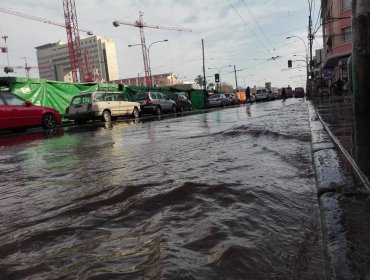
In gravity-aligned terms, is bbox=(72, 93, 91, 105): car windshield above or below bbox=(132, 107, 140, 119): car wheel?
above

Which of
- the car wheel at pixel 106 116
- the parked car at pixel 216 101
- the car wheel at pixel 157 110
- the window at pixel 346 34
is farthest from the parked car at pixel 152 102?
the window at pixel 346 34

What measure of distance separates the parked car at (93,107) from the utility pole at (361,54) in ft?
48.1

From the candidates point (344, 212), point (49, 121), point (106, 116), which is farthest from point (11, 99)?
point (344, 212)

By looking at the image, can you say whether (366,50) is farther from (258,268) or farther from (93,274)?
(93,274)

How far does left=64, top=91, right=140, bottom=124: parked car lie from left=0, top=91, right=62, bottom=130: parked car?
2.81 meters

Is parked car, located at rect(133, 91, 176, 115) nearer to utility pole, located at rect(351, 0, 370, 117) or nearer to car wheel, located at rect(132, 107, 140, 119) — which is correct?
car wheel, located at rect(132, 107, 140, 119)

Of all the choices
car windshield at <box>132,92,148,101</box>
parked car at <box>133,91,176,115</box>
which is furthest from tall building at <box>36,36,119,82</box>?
car windshield at <box>132,92,148,101</box>

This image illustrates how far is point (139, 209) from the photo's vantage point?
3.44m

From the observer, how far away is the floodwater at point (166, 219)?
7.57ft

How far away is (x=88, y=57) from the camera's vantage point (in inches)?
3644

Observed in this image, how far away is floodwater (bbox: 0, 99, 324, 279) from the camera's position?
2309mm

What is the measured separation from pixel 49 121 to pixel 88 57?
264 feet

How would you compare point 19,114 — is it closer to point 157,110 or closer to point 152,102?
point 152,102

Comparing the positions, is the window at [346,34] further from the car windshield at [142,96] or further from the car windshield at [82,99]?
the car windshield at [82,99]
